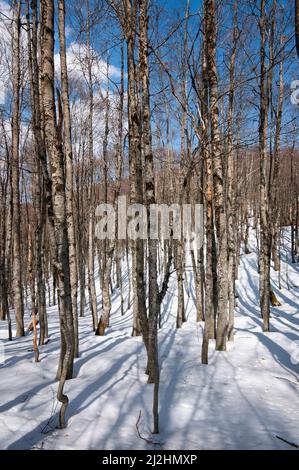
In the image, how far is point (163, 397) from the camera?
14.0 ft

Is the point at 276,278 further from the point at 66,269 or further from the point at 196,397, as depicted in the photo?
the point at 66,269

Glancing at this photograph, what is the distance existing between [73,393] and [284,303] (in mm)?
11765

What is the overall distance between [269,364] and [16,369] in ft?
15.0

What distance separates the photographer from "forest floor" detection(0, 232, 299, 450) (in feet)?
10.1

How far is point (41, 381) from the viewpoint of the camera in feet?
15.3

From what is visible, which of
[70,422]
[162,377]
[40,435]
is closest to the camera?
[40,435]

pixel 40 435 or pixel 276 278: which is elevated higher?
pixel 40 435

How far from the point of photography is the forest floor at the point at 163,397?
10.1 ft
